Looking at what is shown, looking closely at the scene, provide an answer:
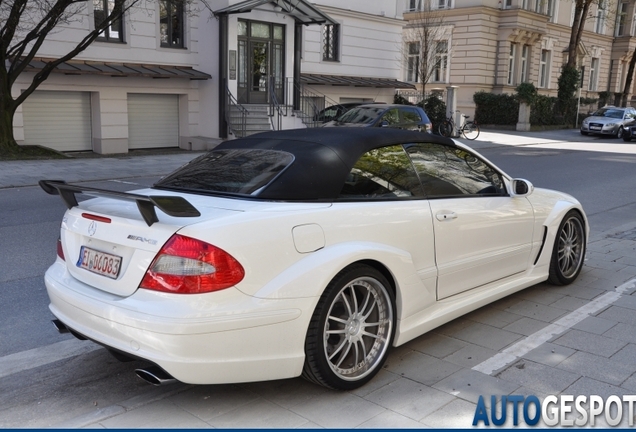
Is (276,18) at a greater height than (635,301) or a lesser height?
greater

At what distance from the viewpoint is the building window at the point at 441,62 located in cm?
3906

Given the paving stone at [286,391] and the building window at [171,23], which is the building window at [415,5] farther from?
the paving stone at [286,391]

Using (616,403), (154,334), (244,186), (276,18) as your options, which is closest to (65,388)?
(154,334)

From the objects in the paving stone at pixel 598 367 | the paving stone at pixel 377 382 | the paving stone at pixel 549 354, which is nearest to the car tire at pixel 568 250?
the paving stone at pixel 549 354

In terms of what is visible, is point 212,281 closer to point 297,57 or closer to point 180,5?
point 180,5

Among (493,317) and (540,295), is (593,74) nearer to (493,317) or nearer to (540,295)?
(540,295)

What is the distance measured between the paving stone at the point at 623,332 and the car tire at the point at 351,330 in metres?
1.88

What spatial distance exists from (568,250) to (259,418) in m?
3.81

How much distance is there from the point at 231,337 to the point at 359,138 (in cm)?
169

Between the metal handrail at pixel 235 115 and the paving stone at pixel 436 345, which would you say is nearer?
the paving stone at pixel 436 345

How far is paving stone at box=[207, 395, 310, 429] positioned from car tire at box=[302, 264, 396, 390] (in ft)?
0.84

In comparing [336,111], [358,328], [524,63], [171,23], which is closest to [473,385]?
[358,328]

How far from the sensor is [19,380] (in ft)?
12.9

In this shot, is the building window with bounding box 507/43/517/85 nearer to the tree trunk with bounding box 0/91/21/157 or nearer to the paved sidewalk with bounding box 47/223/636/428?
the tree trunk with bounding box 0/91/21/157
